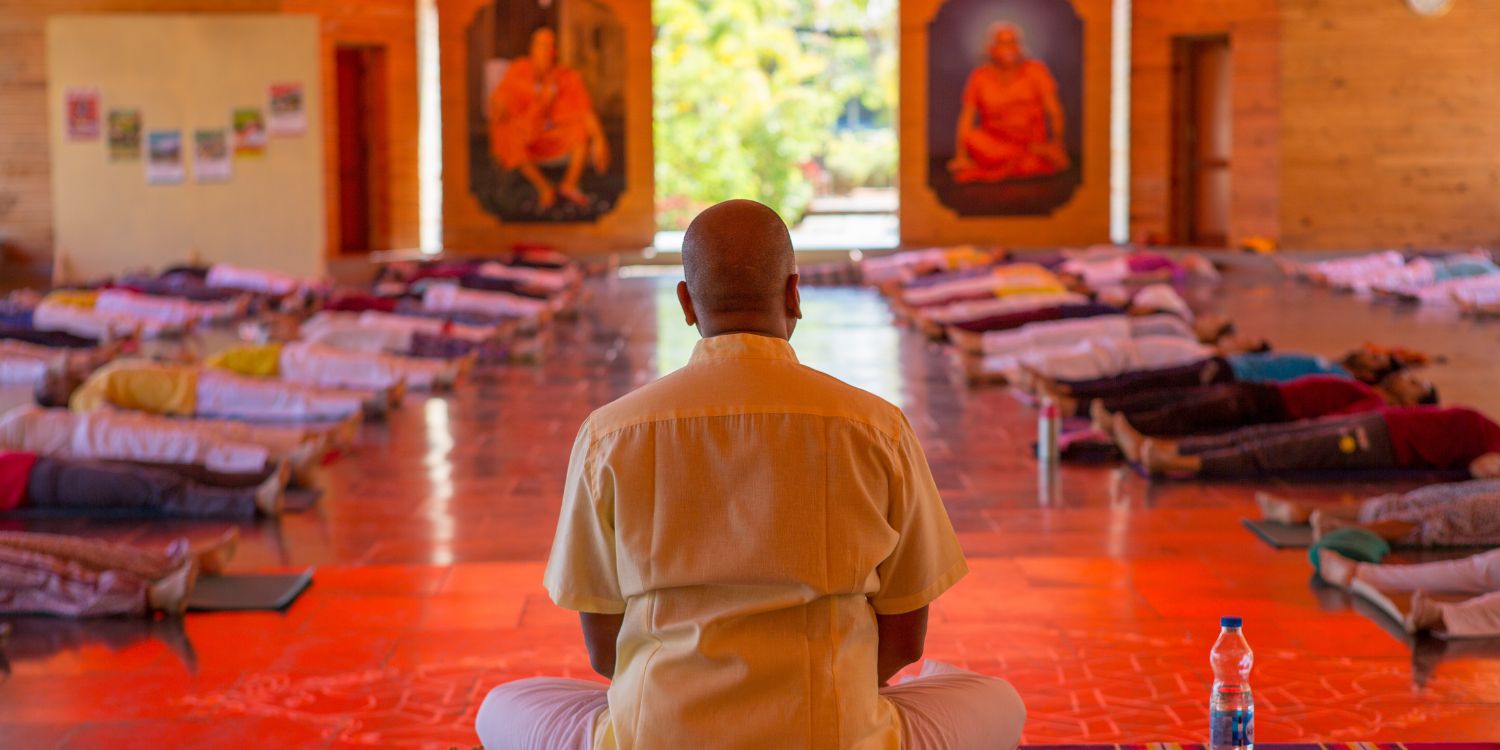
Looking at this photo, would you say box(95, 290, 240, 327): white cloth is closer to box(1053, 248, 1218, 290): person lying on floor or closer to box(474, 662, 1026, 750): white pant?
box(1053, 248, 1218, 290): person lying on floor

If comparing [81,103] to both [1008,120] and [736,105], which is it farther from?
[736,105]

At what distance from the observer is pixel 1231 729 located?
2914 mm

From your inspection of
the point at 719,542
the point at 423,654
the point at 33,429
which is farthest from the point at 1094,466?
the point at 719,542

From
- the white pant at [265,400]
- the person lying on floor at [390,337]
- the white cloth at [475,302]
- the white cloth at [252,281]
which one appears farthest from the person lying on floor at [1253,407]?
the white cloth at [252,281]

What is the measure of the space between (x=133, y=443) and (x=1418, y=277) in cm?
1083

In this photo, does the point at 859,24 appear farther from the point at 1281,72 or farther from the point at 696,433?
the point at 696,433

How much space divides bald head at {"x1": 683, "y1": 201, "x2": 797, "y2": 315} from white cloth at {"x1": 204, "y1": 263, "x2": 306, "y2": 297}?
1158 centimetres

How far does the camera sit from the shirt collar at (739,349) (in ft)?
6.98

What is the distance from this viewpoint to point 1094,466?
6172 mm

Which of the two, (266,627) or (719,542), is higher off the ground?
(719,542)

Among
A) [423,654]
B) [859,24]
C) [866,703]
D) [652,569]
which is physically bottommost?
[423,654]

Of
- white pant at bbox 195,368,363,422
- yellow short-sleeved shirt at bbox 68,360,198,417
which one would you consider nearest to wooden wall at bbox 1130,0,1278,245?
white pant at bbox 195,368,363,422

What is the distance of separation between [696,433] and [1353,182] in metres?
16.0

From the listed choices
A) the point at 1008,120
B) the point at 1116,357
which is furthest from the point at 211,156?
the point at 1116,357
